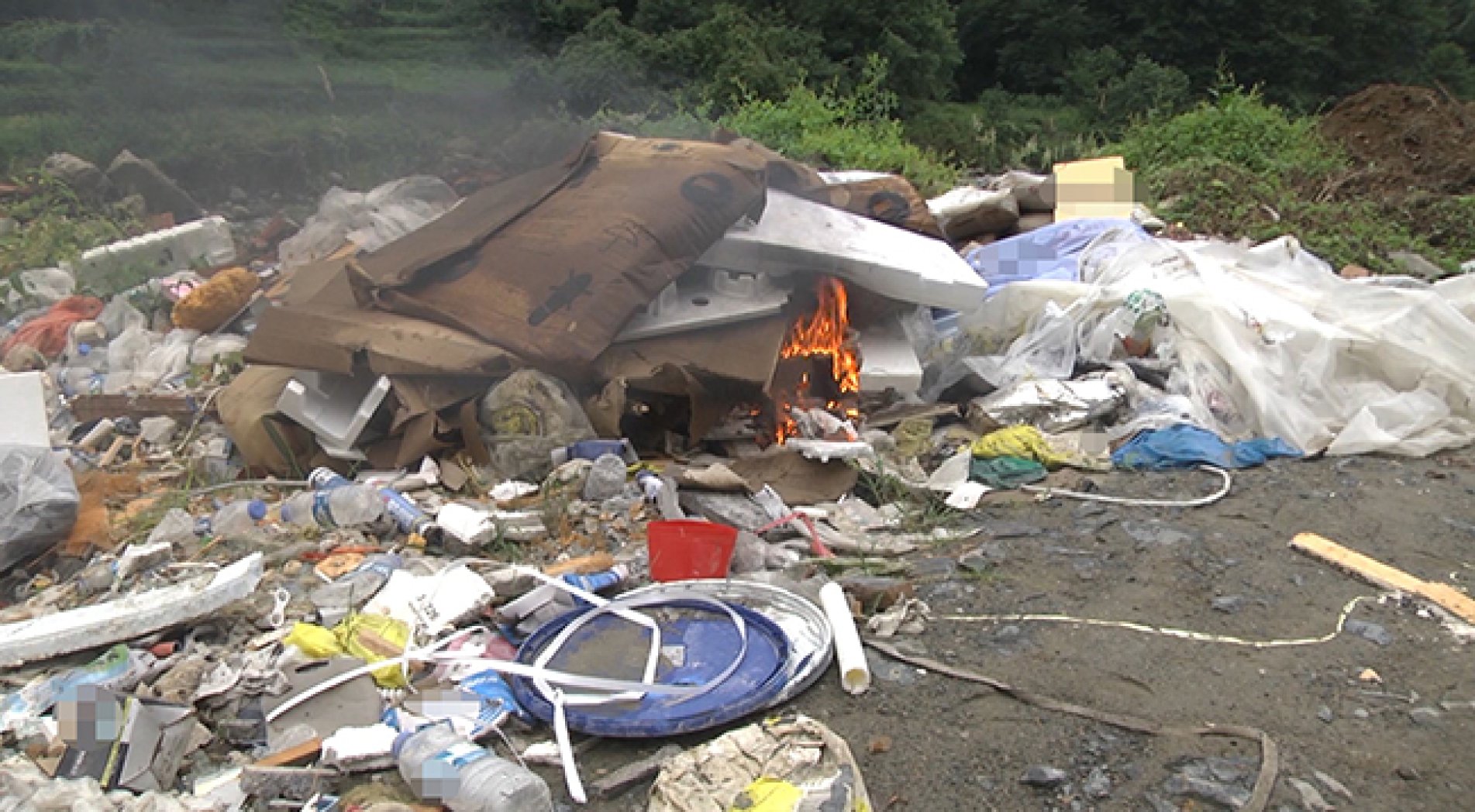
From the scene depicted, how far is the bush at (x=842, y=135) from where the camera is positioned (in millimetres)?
10312

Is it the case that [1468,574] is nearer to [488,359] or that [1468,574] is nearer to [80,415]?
[488,359]

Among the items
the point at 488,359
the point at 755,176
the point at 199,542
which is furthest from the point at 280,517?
the point at 755,176

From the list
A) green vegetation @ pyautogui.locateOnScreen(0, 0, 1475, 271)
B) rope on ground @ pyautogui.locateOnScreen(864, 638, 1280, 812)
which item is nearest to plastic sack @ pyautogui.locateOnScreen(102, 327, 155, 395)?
green vegetation @ pyautogui.locateOnScreen(0, 0, 1475, 271)

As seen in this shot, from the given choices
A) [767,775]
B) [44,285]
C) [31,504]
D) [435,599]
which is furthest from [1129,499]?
[44,285]

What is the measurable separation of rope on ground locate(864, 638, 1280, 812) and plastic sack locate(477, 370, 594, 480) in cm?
181

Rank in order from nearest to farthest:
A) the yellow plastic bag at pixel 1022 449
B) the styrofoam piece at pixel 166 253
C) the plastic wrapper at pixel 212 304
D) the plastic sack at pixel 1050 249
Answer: the yellow plastic bag at pixel 1022 449, the plastic wrapper at pixel 212 304, the plastic sack at pixel 1050 249, the styrofoam piece at pixel 166 253

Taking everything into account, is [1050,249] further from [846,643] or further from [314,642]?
[314,642]

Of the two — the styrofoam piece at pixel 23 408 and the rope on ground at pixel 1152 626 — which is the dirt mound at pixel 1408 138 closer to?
the rope on ground at pixel 1152 626

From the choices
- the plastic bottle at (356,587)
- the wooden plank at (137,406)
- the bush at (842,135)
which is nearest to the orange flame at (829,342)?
the plastic bottle at (356,587)

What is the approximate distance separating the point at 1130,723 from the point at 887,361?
2.94 m

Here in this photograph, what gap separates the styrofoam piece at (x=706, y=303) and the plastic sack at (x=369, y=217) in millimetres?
2578

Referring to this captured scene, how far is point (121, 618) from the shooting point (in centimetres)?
312

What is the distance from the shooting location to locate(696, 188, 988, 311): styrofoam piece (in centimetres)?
535

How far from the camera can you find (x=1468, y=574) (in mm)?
3754
